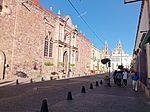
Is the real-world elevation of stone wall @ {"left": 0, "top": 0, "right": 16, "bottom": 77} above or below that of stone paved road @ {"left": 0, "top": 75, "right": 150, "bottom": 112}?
above

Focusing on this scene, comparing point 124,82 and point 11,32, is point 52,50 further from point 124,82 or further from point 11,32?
point 124,82

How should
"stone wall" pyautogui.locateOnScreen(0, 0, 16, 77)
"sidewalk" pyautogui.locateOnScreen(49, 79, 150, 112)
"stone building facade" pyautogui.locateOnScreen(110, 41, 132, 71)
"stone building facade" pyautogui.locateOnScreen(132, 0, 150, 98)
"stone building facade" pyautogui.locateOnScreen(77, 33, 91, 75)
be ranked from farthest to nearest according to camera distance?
"stone building facade" pyautogui.locateOnScreen(110, 41, 132, 71)
"stone building facade" pyautogui.locateOnScreen(77, 33, 91, 75)
"stone wall" pyautogui.locateOnScreen(0, 0, 16, 77)
"stone building facade" pyautogui.locateOnScreen(132, 0, 150, 98)
"sidewalk" pyautogui.locateOnScreen(49, 79, 150, 112)

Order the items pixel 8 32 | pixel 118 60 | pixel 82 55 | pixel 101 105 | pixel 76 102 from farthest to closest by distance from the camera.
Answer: pixel 118 60 < pixel 82 55 < pixel 8 32 < pixel 76 102 < pixel 101 105

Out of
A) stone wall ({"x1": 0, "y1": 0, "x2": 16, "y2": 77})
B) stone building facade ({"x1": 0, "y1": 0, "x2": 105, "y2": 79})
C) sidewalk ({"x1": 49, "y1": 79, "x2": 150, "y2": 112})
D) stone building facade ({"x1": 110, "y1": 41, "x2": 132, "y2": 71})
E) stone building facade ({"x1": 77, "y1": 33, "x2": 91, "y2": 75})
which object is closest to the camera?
sidewalk ({"x1": 49, "y1": 79, "x2": 150, "y2": 112})

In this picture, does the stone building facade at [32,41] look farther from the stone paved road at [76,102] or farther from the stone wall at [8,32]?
the stone paved road at [76,102]

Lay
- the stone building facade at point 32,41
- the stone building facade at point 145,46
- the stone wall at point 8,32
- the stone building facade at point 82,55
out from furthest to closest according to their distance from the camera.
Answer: the stone building facade at point 82,55, the stone building facade at point 32,41, the stone wall at point 8,32, the stone building facade at point 145,46

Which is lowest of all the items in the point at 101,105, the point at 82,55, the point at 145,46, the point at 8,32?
the point at 101,105

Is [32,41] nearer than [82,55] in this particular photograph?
Yes

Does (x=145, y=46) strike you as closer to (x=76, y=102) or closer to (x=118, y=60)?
(x=76, y=102)

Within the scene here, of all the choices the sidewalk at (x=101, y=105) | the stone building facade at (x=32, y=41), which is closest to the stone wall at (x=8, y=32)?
the stone building facade at (x=32, y=41)

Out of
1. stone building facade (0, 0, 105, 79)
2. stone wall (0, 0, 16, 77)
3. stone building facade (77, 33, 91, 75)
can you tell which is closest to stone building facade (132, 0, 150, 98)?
stone building facade (0, 0, 105, 79)

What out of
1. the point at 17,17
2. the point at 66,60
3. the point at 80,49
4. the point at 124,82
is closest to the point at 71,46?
the point at 66,60

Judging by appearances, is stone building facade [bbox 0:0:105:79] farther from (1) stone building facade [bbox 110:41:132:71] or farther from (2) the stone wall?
(1) stone building facade [bbox 110:41:132:71]

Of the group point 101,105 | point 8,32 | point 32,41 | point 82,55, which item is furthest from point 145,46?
point 82,55
